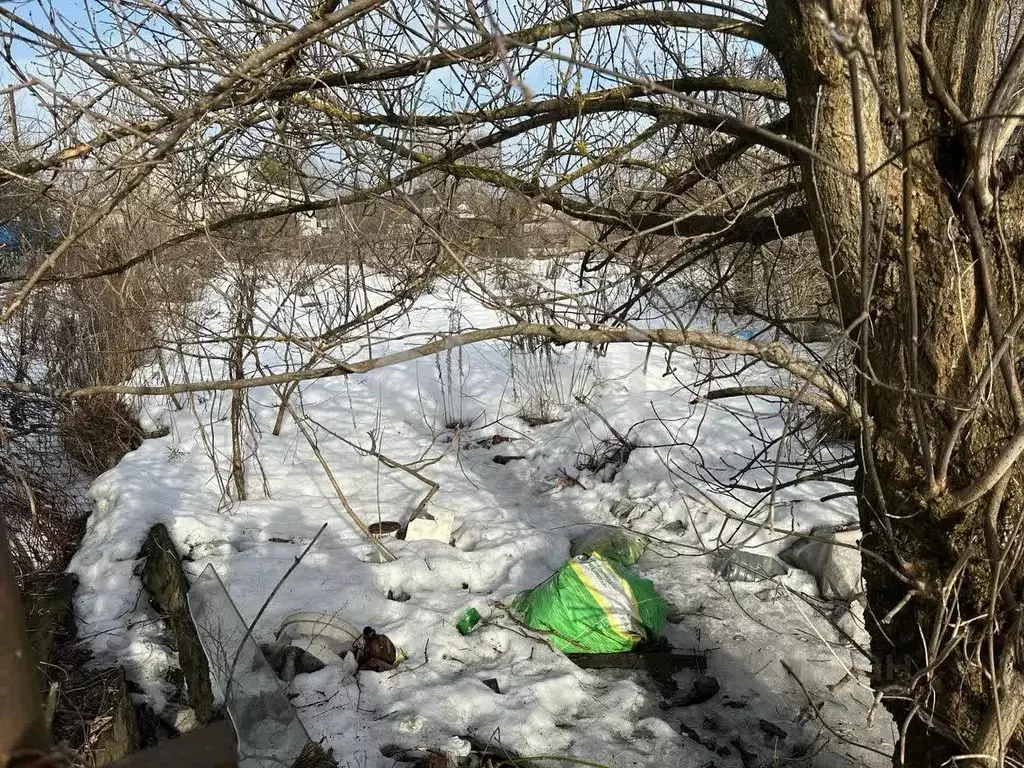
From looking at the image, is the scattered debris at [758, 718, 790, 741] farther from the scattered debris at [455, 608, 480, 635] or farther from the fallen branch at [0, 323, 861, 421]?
the fallen branch at [0, 323, 861, 421]

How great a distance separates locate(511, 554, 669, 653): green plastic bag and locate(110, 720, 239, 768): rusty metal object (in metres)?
3.14

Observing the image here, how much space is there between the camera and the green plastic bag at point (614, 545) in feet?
15.2

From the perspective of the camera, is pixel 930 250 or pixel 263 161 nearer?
pixel 930 250

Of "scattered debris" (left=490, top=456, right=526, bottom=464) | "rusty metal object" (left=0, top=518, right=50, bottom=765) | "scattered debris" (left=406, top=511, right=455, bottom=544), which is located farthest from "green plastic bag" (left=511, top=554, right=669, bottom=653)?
"rusty metal object" (left=0, top=518, right=50, bottom=765)

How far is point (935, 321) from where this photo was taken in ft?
6.70

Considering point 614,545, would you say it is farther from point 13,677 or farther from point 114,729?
point 13,677

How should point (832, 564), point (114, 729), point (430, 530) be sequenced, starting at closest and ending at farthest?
point (114, 729), point (832, 564), point (430, 530)

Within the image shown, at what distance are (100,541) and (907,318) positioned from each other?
4856 mm

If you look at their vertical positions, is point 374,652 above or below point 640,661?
above

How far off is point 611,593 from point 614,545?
3.06 feet

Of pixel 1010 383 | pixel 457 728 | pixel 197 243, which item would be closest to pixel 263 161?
pixel 197 243

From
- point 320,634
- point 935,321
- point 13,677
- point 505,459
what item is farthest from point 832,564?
point 13,677

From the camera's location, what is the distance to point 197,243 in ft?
16.6

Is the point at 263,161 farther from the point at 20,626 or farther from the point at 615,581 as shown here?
the point at 20,626
